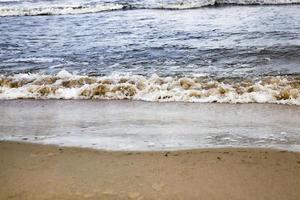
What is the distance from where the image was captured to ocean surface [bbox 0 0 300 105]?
7.40m

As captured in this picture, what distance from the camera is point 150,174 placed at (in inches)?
156

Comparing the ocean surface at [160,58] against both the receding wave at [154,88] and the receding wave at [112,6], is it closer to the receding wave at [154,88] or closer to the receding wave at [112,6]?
the receding wave at [154,88]

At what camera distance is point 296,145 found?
463cm

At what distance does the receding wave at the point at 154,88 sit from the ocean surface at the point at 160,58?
17mm

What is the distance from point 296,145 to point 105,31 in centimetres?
→ 1110

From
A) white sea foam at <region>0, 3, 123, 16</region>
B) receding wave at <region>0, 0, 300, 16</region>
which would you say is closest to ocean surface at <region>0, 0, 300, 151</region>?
receding wave at <region>0, 0, 300, 16</region>

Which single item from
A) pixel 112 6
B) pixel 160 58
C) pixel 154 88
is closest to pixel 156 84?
pixel 154 88

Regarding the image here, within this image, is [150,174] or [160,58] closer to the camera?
[150,174]

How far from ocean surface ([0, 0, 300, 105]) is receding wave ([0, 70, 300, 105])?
0.05 feet

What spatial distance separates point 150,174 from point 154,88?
3665mm

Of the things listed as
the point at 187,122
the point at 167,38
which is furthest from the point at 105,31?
the point at 187,122

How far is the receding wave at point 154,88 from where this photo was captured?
6.81m

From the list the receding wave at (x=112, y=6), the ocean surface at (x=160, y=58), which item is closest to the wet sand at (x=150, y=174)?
the ocean surface at (x=160, y=58)

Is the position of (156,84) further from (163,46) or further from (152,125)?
(163,46)
